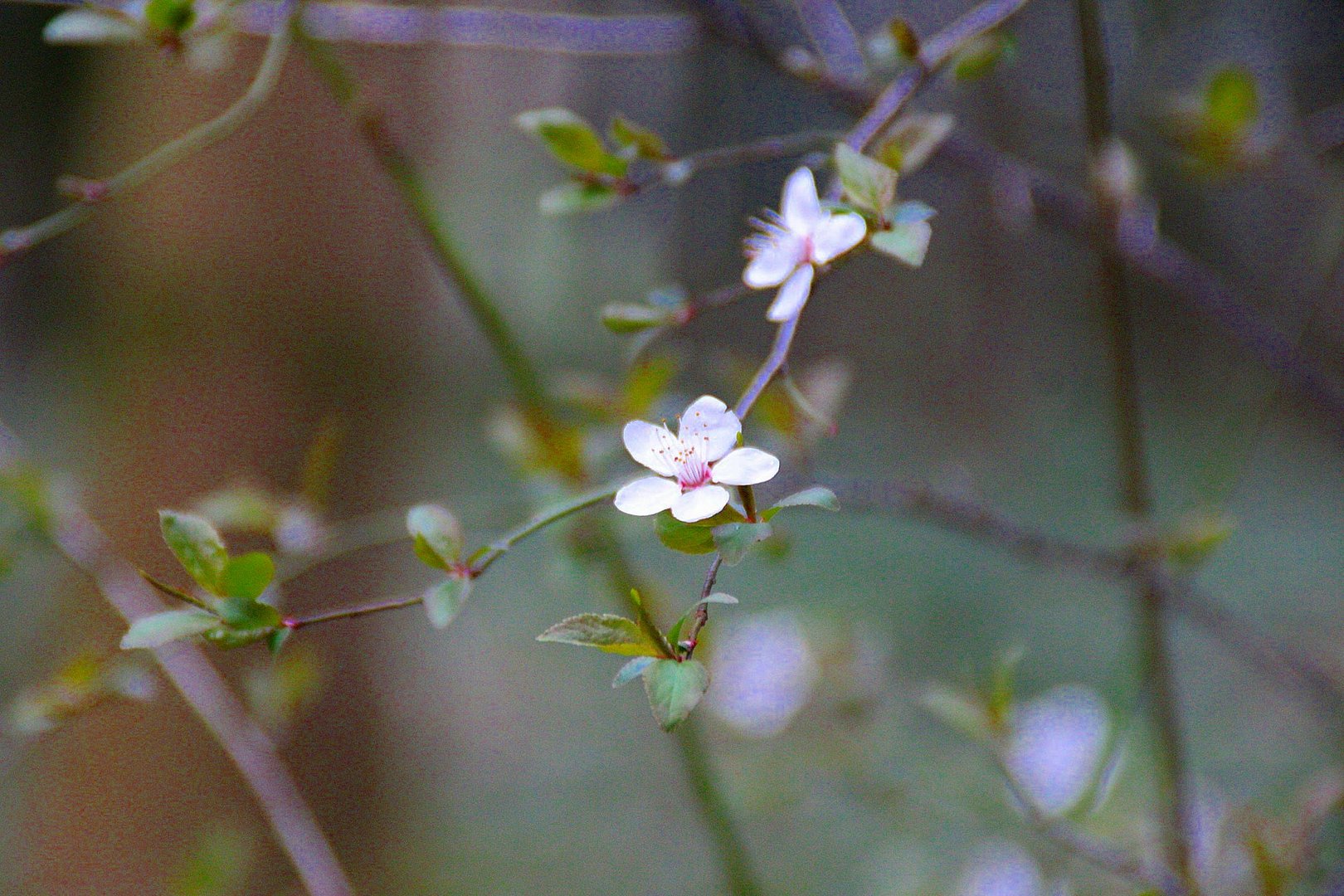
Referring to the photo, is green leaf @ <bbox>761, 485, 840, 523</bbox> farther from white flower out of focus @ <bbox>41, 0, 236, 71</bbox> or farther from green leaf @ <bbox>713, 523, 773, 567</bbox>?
white flower out of focus @ <bbox>41, 0, 236, 71</bbox>

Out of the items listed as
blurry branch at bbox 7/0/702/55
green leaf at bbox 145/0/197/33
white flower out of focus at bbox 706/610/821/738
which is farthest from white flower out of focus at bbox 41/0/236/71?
white flower out of focus at bbox 706/610/821/738

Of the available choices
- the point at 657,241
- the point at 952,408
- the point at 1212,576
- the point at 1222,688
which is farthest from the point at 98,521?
the point at 657,241

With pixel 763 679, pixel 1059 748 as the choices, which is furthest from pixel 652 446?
pixel 1059 748

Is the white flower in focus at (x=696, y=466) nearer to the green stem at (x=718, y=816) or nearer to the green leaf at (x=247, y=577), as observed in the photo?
the green leaf at (x=247, y=577)

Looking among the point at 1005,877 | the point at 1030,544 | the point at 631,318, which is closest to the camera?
the point at 631,318

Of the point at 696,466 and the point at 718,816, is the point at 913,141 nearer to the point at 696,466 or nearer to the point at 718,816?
the point at 696,466

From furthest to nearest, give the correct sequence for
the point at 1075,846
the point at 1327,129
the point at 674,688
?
the point at 1327,129, the point at 1075,846, the point at 674,688
